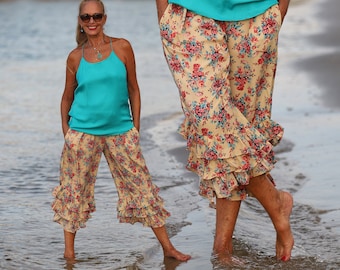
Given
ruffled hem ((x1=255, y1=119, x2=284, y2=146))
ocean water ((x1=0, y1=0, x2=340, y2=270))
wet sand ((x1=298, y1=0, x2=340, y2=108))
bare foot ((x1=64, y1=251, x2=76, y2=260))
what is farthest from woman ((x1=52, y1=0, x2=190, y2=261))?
wet sand ((x1=298, y1=0, x2=340, y2=108))

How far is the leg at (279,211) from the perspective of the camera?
4656 mm

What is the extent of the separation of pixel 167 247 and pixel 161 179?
2.09 meters

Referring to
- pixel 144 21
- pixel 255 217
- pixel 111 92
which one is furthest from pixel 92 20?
pixel 144 21

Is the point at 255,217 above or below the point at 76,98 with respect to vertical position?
below

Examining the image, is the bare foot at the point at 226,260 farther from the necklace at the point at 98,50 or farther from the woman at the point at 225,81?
the necklace at the point at 98,50

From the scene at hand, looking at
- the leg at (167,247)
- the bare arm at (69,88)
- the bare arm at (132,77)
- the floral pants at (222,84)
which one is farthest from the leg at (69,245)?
the floral pants at (222,84)

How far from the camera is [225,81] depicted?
173 inches

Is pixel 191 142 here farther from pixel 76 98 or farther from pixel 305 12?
pixel 305 12

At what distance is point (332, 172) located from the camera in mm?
6668

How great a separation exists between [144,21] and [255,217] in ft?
50.0

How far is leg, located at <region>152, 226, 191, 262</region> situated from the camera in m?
4.79

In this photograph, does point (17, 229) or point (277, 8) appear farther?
point (17, 229)

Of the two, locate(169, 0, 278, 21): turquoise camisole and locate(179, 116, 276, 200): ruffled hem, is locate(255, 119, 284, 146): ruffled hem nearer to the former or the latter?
locate(179, 116, 276, 200): ruffled hem

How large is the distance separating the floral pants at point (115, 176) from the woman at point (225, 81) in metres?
0.27
